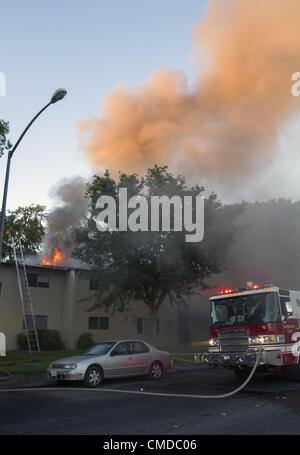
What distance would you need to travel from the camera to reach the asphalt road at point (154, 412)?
5777mm

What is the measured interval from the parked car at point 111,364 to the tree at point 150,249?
7.62 metres

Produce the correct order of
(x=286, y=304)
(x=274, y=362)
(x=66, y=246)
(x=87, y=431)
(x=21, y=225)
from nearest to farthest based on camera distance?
(x=87, y=431) → (x=274, y=362) → (x=286, y=304) → (x=21, y=225) → (x=66, y=246)

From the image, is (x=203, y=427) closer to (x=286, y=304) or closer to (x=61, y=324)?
(x=286, y=304)

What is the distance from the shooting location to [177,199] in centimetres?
2045

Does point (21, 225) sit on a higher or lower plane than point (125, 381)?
higher

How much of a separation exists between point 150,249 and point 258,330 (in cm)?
1128

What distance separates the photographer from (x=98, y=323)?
1051 inches

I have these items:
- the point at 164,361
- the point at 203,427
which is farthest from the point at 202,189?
the point at 203,427

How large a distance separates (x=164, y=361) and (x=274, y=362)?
394 centimetres

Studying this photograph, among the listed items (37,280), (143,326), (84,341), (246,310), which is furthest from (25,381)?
(143,326)

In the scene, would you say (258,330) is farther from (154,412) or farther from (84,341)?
(84,341)

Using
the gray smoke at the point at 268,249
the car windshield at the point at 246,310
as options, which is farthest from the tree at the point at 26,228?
the gray smoke at the point at 268,249

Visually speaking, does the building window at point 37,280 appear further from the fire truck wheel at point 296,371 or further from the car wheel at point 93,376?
the fire truck wheel at point 296,371

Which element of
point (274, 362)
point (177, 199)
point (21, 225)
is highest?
point (177, 199)
